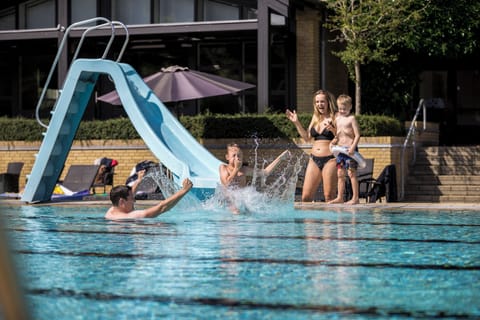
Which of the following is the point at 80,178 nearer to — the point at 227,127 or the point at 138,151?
A: the point at 138,151

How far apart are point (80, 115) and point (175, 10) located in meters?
8.20

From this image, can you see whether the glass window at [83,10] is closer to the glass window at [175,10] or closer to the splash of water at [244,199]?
the glass window at [175,10]

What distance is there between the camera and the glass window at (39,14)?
957 inches

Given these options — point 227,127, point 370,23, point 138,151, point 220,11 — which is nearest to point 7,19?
point 220,11

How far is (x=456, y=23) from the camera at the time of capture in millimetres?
20719

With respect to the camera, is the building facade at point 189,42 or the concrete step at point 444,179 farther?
the building facade at point 189,42

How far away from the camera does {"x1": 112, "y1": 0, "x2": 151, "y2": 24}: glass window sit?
23.4 m

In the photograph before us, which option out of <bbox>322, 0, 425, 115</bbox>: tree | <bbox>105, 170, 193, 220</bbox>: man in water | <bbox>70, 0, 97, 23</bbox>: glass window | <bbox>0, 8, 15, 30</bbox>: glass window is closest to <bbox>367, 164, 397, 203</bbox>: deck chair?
<bbox>322, 0, 425, 115</bbox>: tree

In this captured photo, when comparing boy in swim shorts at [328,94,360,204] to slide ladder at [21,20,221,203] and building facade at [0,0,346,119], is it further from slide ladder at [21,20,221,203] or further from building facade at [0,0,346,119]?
building facade at [0,0,346,119]

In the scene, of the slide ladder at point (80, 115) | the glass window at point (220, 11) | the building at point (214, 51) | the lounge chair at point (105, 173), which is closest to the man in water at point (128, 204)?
the slide ladder at point (80, 115)

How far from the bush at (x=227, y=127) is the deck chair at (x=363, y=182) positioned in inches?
75.0

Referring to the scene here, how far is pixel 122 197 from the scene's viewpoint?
10.4 m

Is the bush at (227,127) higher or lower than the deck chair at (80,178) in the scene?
higher

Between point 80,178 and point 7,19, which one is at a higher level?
point 7,19
